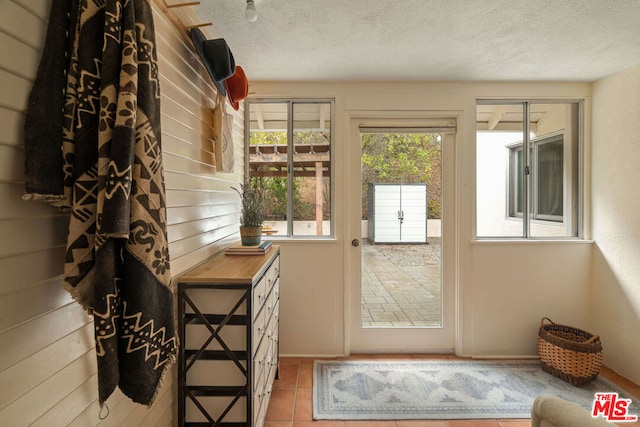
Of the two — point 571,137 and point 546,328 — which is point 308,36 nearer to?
point 571,137

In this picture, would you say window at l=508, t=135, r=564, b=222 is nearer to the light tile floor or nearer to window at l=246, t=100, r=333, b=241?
the light tile floor

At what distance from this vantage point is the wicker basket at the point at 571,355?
7.54 ft

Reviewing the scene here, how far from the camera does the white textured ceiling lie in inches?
66.7

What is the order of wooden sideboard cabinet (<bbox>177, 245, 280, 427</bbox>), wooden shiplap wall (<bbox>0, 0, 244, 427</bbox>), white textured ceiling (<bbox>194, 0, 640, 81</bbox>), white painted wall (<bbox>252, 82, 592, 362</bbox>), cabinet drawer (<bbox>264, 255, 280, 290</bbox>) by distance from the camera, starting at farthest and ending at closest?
white painted wall (<bbox>252, 82, 592, 362</bbox>), cabinet drawer (<bbox>264, 255, 280, 290</bbox>), white textured ceiling (<bbox>194, 0, 640, 81</bbox>), wooden sideboard cabinet (<bbox>177, 245, 280, 427</bbox>), wooden shiplap wall (<bbox>0, 0, 244, 427</bbox>)

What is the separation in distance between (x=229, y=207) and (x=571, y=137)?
3096 mm

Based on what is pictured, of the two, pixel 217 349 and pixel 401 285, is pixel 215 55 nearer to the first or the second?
pixel 217 349

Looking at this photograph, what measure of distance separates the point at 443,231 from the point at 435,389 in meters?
1.30

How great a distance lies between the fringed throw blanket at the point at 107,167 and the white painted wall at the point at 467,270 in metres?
1.92

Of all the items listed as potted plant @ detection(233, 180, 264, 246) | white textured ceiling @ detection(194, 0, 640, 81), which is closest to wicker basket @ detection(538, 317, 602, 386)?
white textured ceiling @ detection(194, 0, 640, 81)

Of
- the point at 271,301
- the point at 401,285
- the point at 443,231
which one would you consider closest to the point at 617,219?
the point at 443,231

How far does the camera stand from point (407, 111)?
9.00ft

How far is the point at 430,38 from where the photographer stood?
2.00 meters

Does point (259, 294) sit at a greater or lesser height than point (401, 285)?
greater

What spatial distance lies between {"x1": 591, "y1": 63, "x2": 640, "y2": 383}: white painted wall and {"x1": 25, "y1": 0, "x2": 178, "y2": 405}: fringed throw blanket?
3257mm
